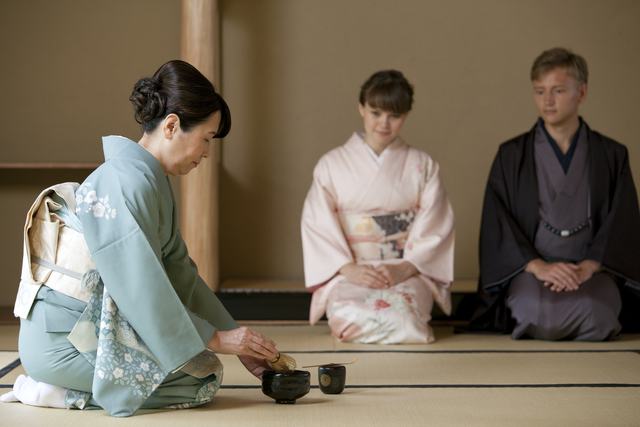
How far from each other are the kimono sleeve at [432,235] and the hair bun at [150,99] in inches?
87.0

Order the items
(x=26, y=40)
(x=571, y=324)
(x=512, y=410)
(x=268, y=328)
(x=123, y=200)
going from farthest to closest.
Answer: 1. (x=26, y=40)
2. (x=268, y=328)
3. (x=571, y=324)
4. (x=512, y=410)
5. (x=123, y=200)

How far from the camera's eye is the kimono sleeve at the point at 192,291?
3.47 m

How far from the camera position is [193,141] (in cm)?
326

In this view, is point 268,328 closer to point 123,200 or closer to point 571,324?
point 571,324

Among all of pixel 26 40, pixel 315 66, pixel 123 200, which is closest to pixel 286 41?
pixel 315 66

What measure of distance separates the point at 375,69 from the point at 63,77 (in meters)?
1.96

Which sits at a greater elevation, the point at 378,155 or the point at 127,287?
the point at 378,155

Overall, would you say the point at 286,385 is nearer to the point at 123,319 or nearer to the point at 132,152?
the point at 123,319

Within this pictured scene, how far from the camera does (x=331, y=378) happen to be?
3449 mm

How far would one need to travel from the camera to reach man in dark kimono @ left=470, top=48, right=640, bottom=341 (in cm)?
504

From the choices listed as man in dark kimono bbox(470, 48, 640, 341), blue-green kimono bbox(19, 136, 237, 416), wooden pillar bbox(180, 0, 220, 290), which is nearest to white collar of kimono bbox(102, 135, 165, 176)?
blue-green kimono bbox(19, 136, 237, 416)

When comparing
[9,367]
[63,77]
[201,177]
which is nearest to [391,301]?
[201,177]

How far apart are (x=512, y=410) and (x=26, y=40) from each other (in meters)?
4.14

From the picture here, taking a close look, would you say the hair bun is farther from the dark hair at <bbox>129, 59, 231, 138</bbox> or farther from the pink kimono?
the pink kimono
